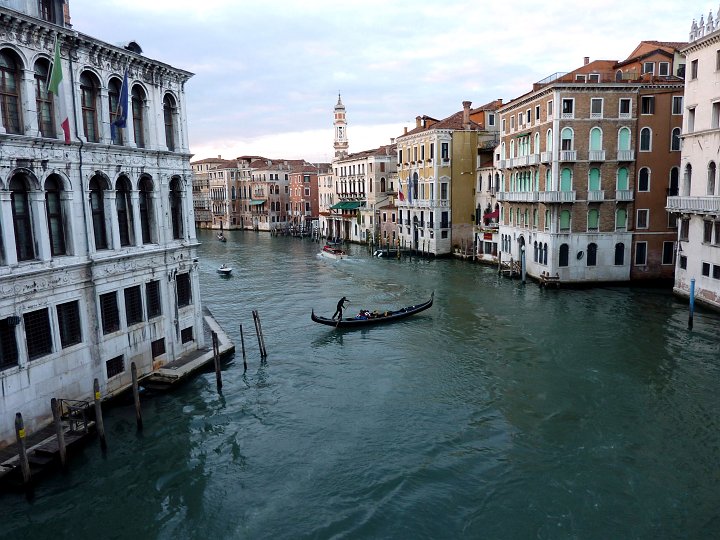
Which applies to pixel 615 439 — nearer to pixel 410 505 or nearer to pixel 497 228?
pixel 410 505

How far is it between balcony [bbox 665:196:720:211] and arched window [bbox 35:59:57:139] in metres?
22.1

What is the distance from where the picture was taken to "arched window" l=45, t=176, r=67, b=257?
12375 mm

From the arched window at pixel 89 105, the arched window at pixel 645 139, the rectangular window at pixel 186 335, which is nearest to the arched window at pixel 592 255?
the arched window at pixel 645 139

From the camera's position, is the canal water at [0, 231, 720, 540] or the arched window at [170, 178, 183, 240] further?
the arched window at [170, 178, 183, 240]

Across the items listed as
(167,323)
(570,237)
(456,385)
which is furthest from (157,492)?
(570,237)

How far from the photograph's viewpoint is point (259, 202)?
8150cm

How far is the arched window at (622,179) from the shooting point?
2902 cm

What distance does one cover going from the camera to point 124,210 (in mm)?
14641

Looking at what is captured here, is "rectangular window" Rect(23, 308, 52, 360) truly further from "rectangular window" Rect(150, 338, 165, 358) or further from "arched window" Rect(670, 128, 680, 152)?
"arched window" Rect(670, 128, 680, 152)

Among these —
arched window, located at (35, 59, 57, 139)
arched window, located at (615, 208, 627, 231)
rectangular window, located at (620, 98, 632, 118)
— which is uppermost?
rectangular window, located at (620, 98, 632, 118)

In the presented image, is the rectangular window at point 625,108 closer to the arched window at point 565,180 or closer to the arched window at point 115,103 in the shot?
the arched window at point 565,180

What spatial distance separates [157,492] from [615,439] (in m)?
9.63

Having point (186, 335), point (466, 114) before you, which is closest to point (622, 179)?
point (466, 114)

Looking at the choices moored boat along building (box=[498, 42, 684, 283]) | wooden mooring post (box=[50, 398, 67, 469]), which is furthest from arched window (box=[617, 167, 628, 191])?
wooden mooring post (box=[50, 398, 67, 469])
